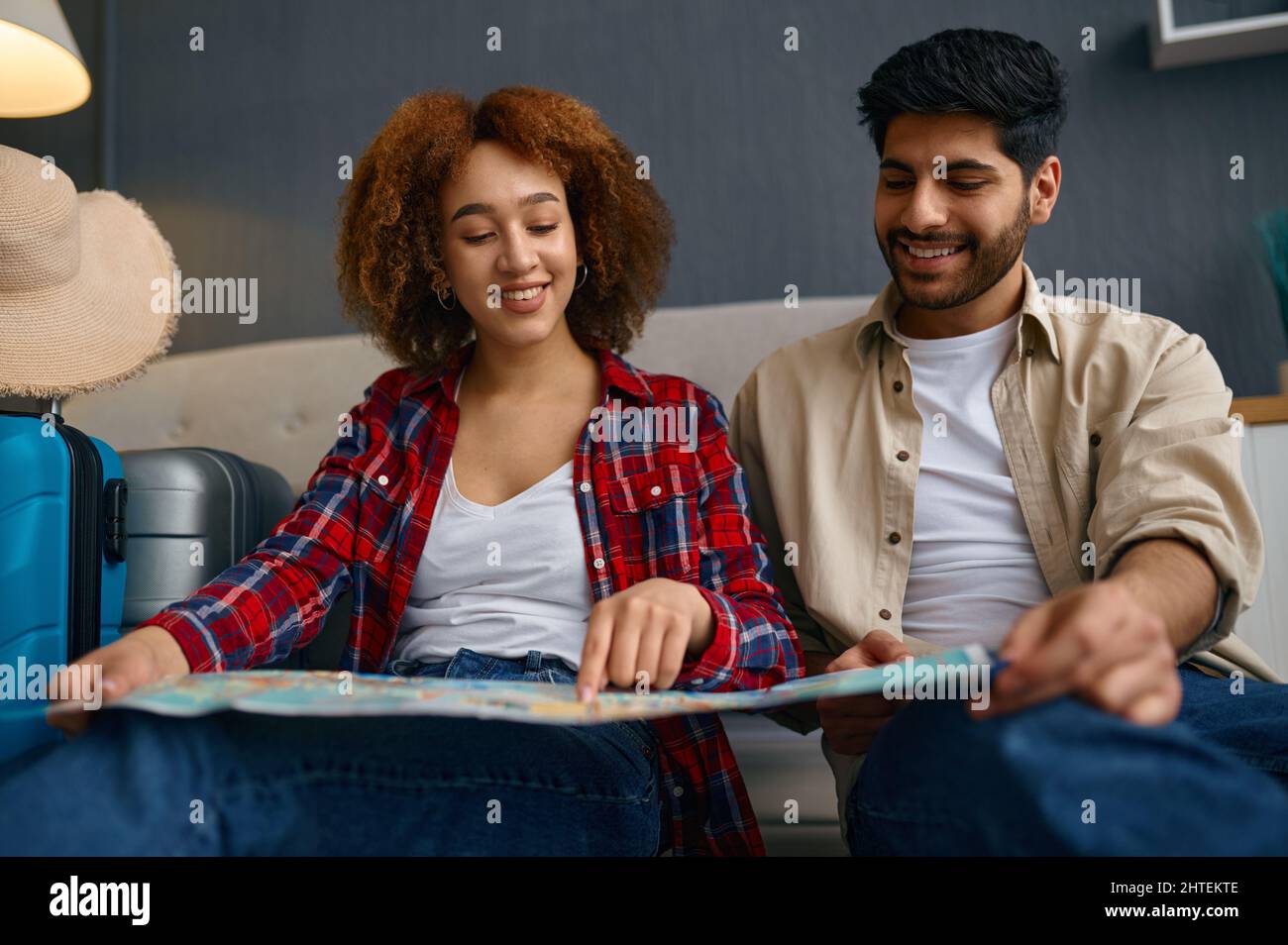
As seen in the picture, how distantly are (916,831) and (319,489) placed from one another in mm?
717

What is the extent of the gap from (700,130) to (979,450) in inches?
36.8

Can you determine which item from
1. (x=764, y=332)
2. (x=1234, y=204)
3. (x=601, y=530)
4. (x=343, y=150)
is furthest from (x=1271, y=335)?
(x=343, y=150)

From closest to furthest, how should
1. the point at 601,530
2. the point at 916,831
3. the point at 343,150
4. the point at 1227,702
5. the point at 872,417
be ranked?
the point at 916,831, the point at 1227,702, the point at 601,530, the point at 872,417, the point at 343,150

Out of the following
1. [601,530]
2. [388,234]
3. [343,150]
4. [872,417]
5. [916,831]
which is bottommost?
[916,831]

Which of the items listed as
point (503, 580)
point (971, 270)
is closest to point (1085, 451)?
point (971, 270)

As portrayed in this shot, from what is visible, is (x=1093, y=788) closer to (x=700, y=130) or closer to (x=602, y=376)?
(x=602, y=376)

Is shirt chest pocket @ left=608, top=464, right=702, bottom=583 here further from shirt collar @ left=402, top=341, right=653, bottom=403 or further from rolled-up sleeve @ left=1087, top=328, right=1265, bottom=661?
rolled-up sleeve @ left=1087, top=328, right=1265, bottom=661

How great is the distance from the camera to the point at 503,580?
1.08 metres

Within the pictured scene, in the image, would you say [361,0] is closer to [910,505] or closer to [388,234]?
[388,234]

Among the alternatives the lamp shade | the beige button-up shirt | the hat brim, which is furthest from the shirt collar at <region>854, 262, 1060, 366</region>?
the lamp shade

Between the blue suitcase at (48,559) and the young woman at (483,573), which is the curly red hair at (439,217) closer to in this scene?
the young woman at (483,573)

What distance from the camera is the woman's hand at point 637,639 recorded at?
77cm

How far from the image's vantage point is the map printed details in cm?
63

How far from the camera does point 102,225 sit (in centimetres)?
146
